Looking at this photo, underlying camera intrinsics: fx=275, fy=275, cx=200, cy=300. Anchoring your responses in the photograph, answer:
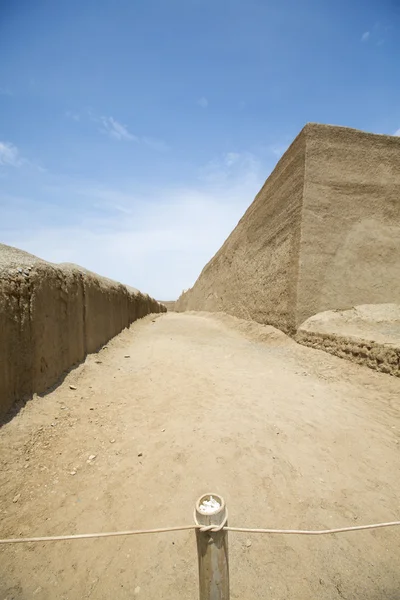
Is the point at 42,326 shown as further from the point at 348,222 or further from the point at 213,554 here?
the point at 348,222

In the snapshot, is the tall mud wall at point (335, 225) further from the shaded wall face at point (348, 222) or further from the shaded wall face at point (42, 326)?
the shaded wall face at point (42, 326)

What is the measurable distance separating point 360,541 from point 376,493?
1.81ft

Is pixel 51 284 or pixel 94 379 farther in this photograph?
pixel 94 379

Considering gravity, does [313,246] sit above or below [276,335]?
above

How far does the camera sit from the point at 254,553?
2029 millimetres

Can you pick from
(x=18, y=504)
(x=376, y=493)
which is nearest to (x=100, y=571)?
(x=18, y=504)

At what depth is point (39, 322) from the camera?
323cm

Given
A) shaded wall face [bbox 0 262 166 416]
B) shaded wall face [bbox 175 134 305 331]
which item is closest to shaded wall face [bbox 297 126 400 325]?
shaded wall face [bbox 175 134 305 331]

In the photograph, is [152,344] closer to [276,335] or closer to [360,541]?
[276,335]

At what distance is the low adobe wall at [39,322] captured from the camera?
268 cm

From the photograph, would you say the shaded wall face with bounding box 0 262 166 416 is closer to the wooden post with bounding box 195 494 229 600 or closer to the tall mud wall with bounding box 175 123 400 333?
the wooden post with bounding box 195 494 229 600

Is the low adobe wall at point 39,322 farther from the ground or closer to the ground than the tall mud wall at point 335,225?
closer to the ground

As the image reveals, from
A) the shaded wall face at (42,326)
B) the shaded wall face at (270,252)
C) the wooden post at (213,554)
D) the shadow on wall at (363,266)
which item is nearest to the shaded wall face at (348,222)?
the shadow on wall at (363,266)

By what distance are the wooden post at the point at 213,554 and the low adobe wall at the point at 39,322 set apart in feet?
7.33
